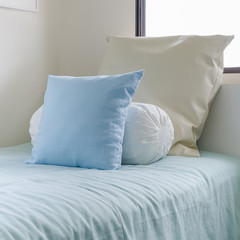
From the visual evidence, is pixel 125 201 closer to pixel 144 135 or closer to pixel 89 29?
pixel 144 135

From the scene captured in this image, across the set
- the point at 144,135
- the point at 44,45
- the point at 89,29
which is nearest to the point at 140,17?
the point at 89,29

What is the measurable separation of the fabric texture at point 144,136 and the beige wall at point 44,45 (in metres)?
0.86

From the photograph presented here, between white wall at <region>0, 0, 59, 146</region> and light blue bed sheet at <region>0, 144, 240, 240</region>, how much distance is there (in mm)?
582

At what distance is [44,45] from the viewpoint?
2613 millimetres

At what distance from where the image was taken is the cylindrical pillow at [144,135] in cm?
171

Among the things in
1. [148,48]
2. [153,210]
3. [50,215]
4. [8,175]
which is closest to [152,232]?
[153,210]

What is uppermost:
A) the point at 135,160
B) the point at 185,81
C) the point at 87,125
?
the point at 185,81

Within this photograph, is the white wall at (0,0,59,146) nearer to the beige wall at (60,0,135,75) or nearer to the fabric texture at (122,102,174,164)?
the beige wall at (60,0,135,75)

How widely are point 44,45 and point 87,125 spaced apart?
3.56 feet

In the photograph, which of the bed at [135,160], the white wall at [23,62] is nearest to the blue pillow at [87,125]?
the bed at [135,160]

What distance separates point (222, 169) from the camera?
5.70 feet

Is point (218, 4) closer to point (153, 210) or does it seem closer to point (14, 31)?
point (14, 31)

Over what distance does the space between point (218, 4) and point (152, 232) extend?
4.25 feet

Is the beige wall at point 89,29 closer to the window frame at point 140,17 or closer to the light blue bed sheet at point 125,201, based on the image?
the window frame at point 140,17
